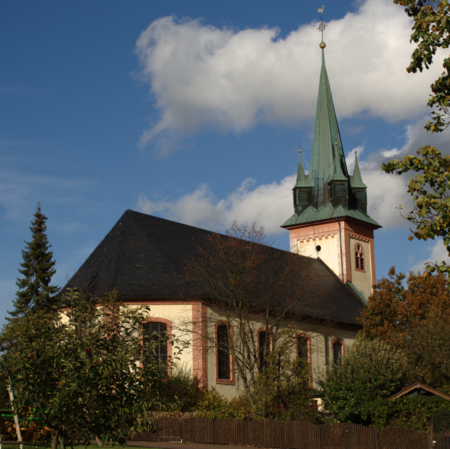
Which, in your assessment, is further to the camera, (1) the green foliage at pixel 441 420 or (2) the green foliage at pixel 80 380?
(1) the green foliage at pixel 441 420

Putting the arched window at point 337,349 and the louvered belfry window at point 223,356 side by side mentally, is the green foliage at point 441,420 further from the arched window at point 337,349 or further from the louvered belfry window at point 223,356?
the arched window at point 337,349

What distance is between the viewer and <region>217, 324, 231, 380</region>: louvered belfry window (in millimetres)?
29078

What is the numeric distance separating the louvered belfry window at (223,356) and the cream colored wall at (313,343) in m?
0.47

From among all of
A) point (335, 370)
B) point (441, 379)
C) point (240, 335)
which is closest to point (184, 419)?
point (240, 335)

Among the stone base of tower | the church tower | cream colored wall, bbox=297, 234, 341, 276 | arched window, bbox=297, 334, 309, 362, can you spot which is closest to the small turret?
the church tower

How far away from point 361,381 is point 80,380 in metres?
18.5

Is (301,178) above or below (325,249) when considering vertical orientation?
above

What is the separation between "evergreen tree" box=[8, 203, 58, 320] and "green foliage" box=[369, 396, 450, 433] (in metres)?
24.3

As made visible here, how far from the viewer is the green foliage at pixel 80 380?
32.6 feet

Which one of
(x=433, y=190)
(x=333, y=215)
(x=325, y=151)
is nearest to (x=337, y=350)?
(x=333, y=215)

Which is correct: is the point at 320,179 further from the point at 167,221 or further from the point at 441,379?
the point at 441,379

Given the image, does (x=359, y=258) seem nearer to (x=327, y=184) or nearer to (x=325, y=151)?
(x=327, y=184)

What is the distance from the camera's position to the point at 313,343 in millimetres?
34656

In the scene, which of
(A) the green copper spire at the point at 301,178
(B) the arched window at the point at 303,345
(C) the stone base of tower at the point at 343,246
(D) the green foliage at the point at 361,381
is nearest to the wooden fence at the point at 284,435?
(D) the green foliage at the point at 361,381
